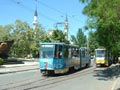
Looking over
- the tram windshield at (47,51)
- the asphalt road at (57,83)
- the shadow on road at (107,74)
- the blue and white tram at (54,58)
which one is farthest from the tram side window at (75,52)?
the asphalt road at (57,83)

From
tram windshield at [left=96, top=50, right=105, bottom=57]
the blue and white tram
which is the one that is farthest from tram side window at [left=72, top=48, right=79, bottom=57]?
tram windshield at [left=96, top=50, right=105, bottom=57]

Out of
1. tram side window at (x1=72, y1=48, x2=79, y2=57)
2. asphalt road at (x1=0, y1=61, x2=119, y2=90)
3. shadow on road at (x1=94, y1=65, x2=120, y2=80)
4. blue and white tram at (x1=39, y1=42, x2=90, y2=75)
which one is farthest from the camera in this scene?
tram side window at (x1=72, y1=48, x2=79, y2=57)

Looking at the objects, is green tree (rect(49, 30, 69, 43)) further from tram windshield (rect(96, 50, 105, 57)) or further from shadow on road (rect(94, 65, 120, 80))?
shadow on road (rect(94, 65, 120, 80))

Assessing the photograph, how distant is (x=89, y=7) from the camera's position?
878 inches

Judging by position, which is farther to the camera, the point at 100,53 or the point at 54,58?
the point at 100,53

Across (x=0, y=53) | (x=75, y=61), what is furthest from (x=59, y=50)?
(x=0, y=53)

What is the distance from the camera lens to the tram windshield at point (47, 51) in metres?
27.0

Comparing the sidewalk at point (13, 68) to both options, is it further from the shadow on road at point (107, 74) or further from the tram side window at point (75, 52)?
the shadow on road at point (107, 74)

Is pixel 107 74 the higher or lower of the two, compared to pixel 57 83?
higher

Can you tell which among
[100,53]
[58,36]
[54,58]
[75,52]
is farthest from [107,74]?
[58,36]

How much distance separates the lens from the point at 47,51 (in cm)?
2727

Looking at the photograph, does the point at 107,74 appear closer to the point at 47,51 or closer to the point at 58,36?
the point at 47,51

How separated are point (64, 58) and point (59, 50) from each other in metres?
1.21

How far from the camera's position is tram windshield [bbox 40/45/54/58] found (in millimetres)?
27016
